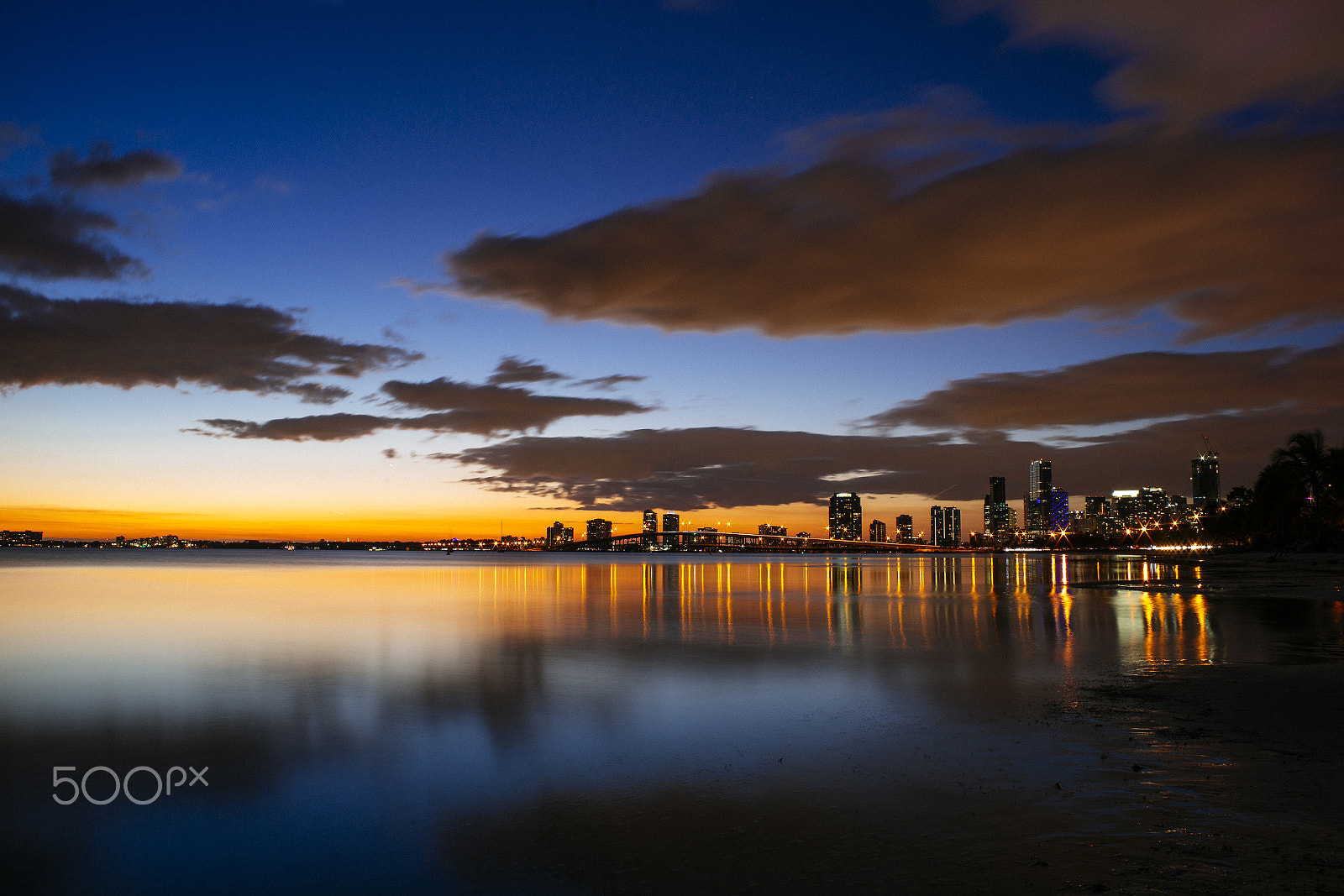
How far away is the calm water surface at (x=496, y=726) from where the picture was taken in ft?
29.3

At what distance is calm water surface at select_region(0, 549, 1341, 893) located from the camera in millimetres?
8922

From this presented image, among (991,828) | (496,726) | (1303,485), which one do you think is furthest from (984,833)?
(1303,485)

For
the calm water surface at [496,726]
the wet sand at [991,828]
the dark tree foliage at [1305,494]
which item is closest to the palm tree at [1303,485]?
the dark tree foliage at [1305,494]

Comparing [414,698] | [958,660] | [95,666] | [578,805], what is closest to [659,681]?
[414,698]

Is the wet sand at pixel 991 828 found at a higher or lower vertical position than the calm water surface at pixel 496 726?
higher

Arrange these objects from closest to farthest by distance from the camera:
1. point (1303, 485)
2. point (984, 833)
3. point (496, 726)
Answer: point (984, 833), point (496, 726), point (1303, 485)

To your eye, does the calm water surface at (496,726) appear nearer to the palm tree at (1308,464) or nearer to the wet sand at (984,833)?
the wet sand at (984,833)

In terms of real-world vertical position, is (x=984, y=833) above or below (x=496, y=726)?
above

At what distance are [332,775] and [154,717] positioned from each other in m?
6.53

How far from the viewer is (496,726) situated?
14.7 m

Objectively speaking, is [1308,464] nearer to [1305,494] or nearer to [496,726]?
[1305,494]

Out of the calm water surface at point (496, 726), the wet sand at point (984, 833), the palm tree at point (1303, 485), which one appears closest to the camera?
the wet sand at point (984, 833)

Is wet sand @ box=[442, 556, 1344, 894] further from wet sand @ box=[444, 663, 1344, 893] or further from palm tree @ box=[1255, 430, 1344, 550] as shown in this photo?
palm tree @ box=[1255, 430, 1344, 550]

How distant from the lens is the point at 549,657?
23953mm
